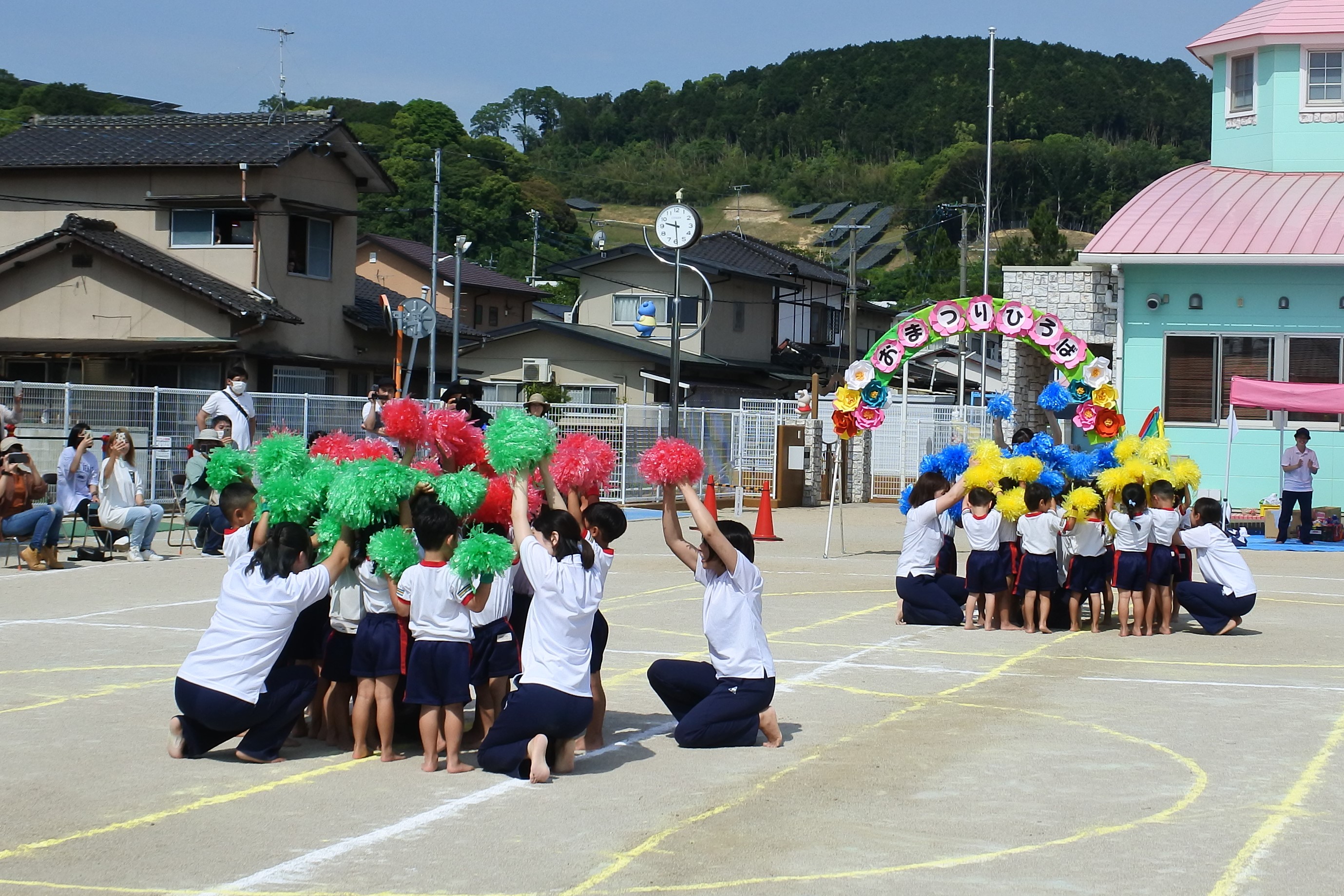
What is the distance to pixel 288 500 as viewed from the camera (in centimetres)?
771

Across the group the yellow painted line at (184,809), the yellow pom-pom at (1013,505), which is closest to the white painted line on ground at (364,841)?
the yellow painted line at (184,809)

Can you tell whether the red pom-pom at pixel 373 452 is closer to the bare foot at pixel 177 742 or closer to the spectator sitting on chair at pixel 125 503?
the bare foot at pixel 177 742

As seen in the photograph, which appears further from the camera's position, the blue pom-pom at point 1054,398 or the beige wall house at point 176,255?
the beige wall house at point 176,255

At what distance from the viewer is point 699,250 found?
56.3m

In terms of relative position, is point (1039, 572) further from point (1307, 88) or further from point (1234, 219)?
point (1307, 88)

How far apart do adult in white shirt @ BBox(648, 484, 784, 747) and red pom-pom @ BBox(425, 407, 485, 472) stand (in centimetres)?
114

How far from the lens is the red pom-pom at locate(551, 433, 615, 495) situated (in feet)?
26.1

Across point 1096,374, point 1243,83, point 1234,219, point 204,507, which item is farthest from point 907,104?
point 204,507

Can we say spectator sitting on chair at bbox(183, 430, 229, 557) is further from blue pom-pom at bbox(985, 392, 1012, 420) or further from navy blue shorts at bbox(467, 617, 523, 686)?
navy blue shorts at bbox(467, 617, 523, 686)

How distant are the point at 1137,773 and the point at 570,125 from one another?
140 metres

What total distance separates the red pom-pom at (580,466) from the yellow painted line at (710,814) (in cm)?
191

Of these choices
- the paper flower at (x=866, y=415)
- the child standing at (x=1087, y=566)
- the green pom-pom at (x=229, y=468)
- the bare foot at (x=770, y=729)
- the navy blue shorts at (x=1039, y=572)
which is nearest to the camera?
the bare foot at (x=770, y=729)

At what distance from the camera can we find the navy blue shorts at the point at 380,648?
7.49 m

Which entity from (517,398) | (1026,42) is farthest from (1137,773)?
(1026,42)
